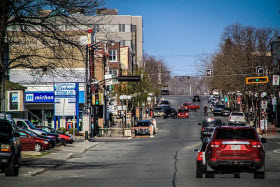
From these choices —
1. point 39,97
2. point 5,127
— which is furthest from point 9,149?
point 39,97

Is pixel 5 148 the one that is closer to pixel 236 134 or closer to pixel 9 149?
pixel 9 149

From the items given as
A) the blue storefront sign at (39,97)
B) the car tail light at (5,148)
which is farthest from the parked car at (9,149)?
the blue storefront sign at (39,97)

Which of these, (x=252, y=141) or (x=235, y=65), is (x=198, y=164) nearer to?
(x=252, y=141)

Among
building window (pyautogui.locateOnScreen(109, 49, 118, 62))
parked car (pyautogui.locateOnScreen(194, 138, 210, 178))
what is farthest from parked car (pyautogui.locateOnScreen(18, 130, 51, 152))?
building window (pyautogui.locateOnScreen(109, 49, 118, 62))

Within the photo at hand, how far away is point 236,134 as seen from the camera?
1627cm

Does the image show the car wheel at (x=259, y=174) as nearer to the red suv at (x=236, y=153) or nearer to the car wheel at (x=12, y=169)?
the red suv at (x=236, y=153)

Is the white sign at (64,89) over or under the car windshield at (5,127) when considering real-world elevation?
over

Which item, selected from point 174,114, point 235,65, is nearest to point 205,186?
point 235,65

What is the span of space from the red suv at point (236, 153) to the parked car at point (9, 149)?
6.57m

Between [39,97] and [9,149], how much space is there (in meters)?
40.1

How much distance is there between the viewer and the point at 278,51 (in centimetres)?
6694

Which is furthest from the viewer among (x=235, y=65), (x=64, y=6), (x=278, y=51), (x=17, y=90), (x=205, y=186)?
(x=235, y=65)

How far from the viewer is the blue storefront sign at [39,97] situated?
5688 cm

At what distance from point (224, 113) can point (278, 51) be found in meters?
21.8
